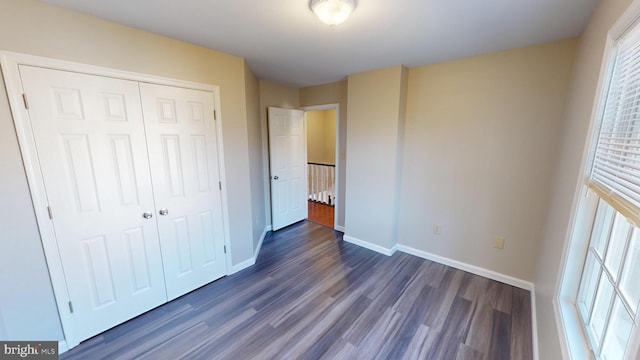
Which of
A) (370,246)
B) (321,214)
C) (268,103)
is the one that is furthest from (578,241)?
(321,214)

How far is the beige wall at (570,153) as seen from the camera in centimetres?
133

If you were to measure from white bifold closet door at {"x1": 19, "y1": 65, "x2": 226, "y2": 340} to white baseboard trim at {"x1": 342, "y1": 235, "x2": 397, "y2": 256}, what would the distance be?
1.93 metres

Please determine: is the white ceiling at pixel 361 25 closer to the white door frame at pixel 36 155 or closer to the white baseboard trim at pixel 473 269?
the white door frame at pixel 36 155

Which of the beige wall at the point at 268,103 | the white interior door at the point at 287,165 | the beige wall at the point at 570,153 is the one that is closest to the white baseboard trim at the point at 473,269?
the beige wall at the point at 570,153

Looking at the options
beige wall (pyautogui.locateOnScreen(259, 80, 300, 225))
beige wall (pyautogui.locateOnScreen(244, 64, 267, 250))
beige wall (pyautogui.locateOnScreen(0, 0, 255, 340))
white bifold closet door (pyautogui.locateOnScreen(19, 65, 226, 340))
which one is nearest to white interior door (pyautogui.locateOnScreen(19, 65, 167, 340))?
white bifold closet door (pyautogui.locateOnScreen(19, 65, 226, 340))

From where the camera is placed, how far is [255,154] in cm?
324

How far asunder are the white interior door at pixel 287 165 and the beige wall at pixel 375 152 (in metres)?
1.14

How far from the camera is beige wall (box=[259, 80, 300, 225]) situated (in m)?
3.61

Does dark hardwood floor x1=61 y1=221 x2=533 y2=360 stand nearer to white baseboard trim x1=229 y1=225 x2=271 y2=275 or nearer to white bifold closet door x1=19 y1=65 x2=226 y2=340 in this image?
white baseboard trim x1=229 y1=225 x2=271 y2=275

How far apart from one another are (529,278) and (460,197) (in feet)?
3.32

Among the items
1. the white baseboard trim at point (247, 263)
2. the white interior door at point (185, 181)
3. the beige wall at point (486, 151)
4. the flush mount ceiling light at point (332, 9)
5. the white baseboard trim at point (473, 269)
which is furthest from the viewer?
the white baseboard trim at point (247, 263)

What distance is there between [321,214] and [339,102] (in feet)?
7.48

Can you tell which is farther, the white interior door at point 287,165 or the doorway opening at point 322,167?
the doorway opening at point 322,167

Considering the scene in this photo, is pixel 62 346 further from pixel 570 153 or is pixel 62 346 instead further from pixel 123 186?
pixel 570 153
